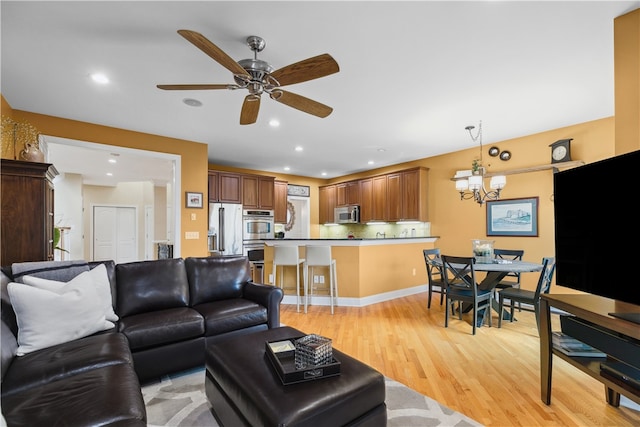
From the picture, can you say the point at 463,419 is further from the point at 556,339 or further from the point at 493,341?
the point at 493,341

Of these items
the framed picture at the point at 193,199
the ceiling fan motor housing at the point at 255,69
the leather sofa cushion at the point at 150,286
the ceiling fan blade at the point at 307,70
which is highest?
the ceiling fan motor housing at the point at 255,69

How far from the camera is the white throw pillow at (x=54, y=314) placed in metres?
1.79

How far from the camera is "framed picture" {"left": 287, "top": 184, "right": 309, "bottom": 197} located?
790 cm

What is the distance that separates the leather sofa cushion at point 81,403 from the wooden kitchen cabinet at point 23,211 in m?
1.73

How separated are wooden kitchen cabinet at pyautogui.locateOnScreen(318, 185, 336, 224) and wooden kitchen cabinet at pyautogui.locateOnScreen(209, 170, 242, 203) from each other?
270cm

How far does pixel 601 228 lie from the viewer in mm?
1665

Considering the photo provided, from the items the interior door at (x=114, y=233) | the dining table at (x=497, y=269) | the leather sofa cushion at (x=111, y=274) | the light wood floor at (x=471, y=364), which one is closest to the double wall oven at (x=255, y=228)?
the light wood floor at (x=471, y=364)

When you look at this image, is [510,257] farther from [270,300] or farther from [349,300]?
[270,300]

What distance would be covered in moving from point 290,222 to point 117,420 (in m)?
7.01

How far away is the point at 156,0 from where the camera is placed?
1.83 metres

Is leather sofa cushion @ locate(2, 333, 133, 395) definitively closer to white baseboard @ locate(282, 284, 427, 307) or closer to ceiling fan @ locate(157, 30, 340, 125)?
ceiling fan @ locate(157, 30, 340, 125)

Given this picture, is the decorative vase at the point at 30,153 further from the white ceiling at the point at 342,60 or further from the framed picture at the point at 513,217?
the framed picture at the point at 513,217

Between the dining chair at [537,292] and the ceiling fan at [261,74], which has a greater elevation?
the ceiling fan at [261,74]

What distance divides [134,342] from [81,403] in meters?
1.02
